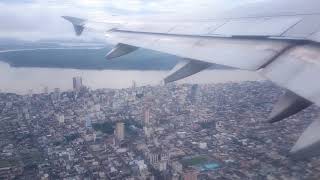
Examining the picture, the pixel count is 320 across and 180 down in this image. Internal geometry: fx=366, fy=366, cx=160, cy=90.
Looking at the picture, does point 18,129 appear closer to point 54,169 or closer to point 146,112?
point 54,169

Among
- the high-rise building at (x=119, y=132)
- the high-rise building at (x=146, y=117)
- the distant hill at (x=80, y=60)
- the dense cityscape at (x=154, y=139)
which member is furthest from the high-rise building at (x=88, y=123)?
the distant hill at (x=80, y=60)

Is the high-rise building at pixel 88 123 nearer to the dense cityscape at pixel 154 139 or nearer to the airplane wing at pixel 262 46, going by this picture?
the dense cityscape at pixel 154 139

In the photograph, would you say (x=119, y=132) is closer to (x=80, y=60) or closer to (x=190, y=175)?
(x=190, y=175)

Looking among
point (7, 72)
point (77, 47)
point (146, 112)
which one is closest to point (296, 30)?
point (146, 112)

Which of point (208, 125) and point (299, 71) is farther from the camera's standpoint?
point (208, 125)

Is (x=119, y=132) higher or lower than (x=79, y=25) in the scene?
lower

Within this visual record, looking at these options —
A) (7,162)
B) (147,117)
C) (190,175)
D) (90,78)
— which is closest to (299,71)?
(190,175)
